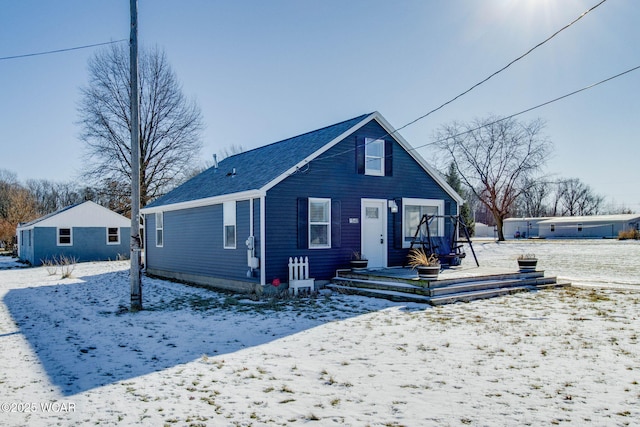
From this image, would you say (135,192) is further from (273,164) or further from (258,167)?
(258,167)

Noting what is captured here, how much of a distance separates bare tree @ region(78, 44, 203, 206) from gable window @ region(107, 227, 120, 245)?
3216 mm

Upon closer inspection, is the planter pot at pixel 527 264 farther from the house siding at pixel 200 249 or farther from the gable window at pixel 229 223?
the gable window at pixel 229 223

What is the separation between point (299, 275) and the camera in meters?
11.9

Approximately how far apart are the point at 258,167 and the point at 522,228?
56.2 meters

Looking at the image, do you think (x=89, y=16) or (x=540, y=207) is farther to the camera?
(x=540, y=207)

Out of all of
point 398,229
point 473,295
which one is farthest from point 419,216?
Result: point 473,295

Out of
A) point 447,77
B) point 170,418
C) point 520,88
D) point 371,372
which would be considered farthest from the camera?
point 447,77

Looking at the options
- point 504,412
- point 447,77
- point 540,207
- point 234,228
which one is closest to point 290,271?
point 234,228

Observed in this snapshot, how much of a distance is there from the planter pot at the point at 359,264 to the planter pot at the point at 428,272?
2.36 meters

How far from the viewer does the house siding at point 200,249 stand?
12.2m

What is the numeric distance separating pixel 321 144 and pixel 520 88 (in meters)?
5.29

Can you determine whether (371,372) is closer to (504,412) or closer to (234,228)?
(504,412)

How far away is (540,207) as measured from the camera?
7762 cm

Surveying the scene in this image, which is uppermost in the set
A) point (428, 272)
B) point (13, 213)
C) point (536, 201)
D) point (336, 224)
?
point (536, 201)
